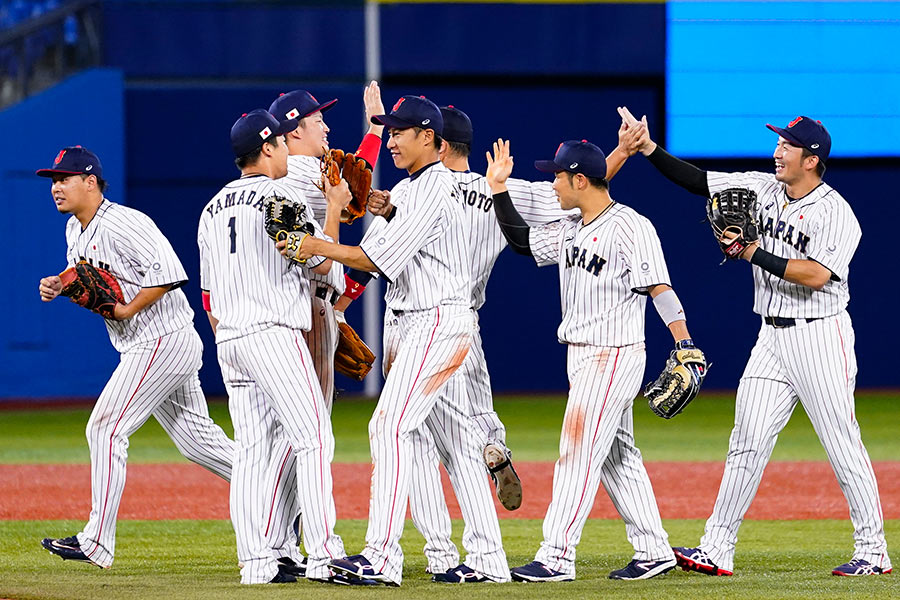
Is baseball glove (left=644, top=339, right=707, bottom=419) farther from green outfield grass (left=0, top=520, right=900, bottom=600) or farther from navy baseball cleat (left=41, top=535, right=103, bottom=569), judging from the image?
navy baseball cleat (left=41, top=535, right=103, bottom=569)

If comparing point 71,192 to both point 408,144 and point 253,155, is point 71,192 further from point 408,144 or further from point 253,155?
point 408,144

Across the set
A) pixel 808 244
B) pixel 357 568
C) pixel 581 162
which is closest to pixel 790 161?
pixel 808 244

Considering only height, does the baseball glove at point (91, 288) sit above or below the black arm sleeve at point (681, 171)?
below

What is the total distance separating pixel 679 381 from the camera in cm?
555

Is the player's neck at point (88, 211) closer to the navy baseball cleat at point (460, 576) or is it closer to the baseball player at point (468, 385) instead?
the baseball player at point (468, 385)

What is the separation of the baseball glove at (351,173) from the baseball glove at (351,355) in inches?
32.2

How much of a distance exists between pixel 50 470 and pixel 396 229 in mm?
6181

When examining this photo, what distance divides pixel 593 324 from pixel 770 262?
0.82 meters

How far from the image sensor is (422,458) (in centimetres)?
580

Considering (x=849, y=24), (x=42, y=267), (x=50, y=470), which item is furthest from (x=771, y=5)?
(x=50, y=470)

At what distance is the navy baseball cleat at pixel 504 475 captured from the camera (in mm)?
5984

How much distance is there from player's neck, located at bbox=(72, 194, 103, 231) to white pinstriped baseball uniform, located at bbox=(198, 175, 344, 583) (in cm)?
81

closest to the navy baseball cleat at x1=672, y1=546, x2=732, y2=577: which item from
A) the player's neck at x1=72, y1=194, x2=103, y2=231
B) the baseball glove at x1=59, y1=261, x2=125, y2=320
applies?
the baseball glove at x1=59, y1=261, x2=125, y2=320

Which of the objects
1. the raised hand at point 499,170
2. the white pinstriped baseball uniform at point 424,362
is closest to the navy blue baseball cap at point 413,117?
the white pinstriped baseball uniform at point 424,362
